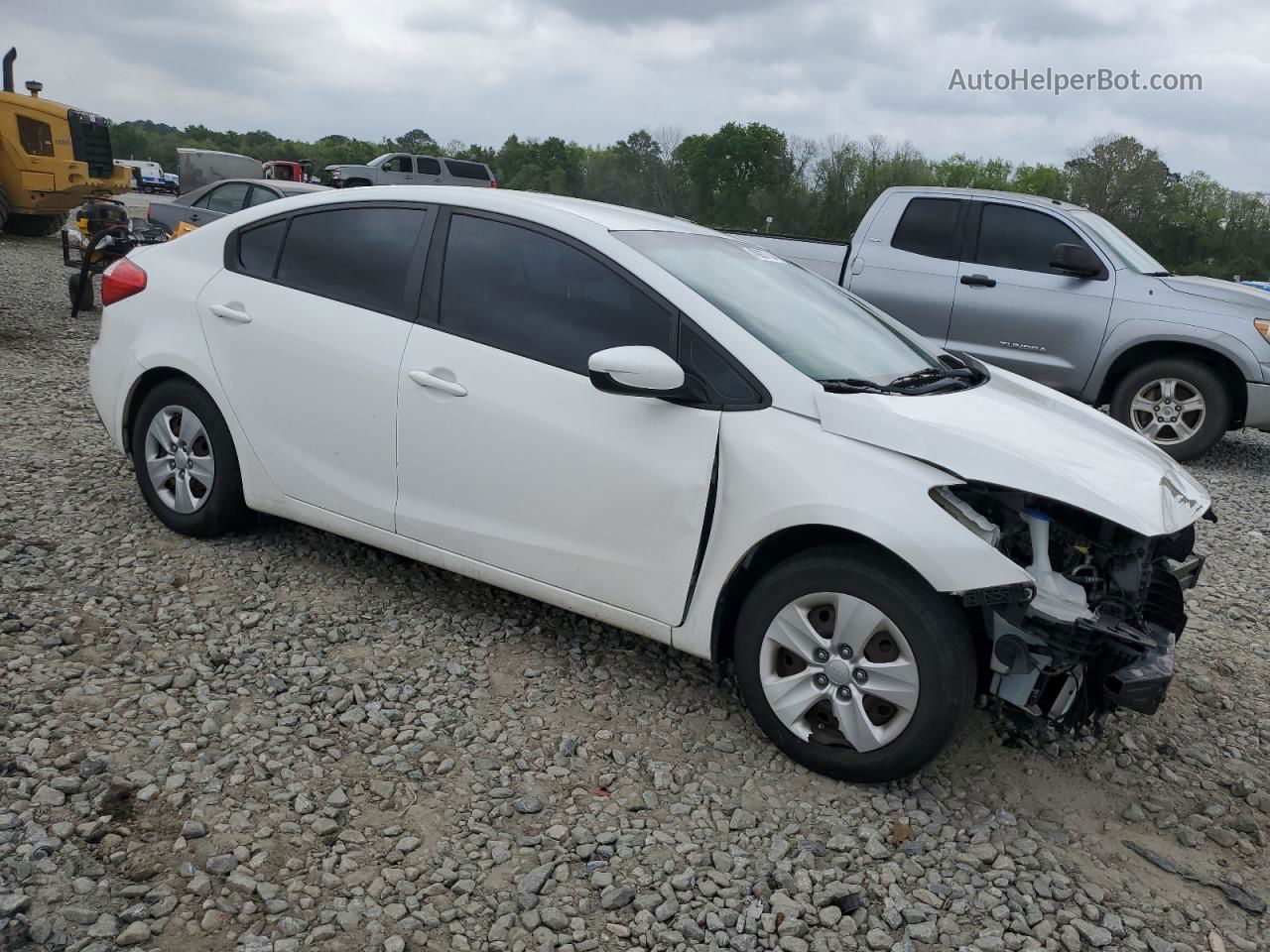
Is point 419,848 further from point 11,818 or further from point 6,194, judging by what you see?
point 6,194

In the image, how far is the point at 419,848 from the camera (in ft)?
9.21

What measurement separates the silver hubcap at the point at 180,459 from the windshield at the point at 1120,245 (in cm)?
708

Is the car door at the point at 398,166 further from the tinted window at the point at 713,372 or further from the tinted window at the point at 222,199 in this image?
the tinted window at the point at 713,372

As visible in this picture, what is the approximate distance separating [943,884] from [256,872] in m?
1.84

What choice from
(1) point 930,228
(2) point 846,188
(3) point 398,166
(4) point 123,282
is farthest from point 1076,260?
(2) point 846,188

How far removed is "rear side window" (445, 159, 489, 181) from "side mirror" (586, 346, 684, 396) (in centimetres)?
3132

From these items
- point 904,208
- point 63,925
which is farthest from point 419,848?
point 904,208

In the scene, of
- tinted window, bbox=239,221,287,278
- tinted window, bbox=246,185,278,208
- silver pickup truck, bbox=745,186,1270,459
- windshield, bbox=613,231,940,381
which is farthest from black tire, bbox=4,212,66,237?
windshield, bbox=613,231,940,381

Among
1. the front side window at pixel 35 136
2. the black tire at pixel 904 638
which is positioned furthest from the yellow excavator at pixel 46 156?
the black tire at pixel 904 638

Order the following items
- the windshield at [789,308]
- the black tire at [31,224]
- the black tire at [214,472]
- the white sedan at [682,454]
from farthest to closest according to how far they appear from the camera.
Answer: the black tire at [31,224] → the black tire at [214,472] → the windshield at [789,308] → the white sedan at [682,454]

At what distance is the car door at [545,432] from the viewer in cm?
334

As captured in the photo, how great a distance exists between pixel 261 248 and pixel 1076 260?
6.30 m

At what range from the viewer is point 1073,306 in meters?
8.21

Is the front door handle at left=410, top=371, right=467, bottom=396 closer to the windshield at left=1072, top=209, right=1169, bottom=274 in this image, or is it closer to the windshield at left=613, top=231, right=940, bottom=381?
the windshield at left=613, top=231, right=940, bottom=381
